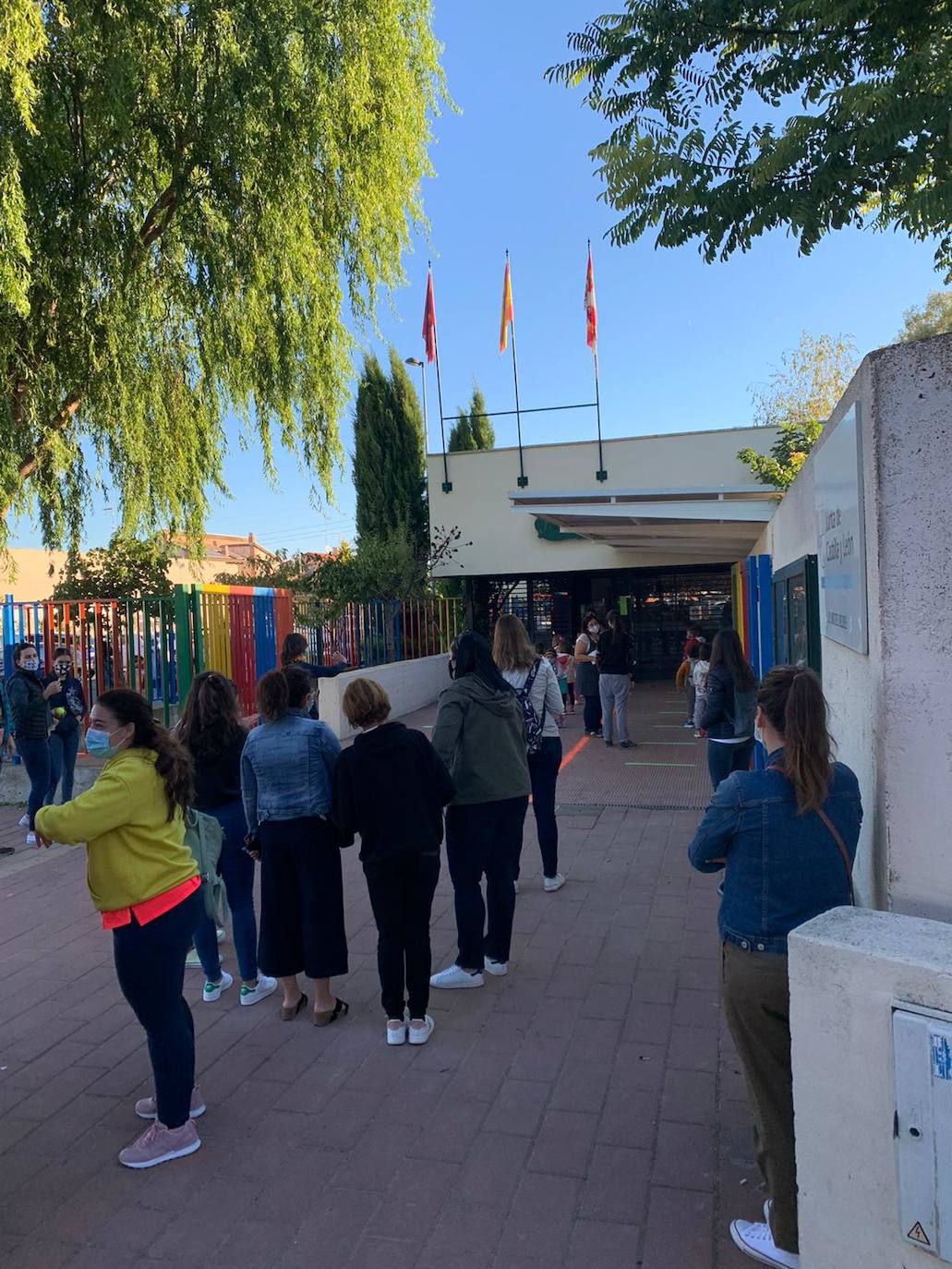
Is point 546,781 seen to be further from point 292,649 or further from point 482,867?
point 292,649

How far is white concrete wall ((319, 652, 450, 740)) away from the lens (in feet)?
42.6

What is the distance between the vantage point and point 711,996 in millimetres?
4523

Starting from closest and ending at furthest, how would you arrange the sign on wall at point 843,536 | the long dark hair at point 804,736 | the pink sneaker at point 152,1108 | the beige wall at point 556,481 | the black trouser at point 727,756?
the long dark hair at point 804,736 → the sign on wall at point 843,536 → the pink sneaker at point 152,1108 → the black trouser at point 727,756 → the beige wall at point 556,481

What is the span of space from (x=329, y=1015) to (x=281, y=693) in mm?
1524

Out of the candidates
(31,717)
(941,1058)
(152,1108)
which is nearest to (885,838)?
(941,1058)

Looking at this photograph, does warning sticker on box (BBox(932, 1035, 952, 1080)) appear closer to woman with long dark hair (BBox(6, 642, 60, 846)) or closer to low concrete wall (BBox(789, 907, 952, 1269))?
low concrete wall (BBox(789, 907, 952, 1269))

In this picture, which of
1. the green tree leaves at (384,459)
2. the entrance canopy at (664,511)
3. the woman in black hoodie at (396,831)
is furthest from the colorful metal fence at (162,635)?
the green tree leaves at (384,459)

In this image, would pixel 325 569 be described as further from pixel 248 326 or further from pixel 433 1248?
pixel 433 1248

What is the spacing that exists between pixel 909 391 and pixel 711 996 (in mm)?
2994

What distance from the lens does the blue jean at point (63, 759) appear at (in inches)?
344

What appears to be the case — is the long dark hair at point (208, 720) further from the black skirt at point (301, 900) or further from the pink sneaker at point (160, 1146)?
the pink sneaker at point (160, 1146)

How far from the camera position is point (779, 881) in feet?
8.71

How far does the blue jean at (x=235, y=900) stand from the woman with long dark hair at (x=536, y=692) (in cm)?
183

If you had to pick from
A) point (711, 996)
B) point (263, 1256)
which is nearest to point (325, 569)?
point (711, 996)
